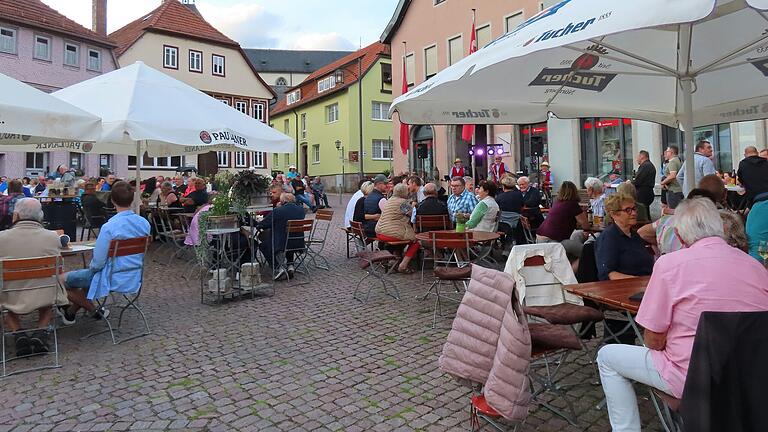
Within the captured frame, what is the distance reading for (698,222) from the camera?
7.86 feet

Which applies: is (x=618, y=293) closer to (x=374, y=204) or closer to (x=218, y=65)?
(x=374, y=204)

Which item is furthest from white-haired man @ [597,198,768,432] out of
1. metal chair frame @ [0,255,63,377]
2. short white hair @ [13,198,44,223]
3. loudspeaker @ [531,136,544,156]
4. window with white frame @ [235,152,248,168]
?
window with white frame @ [235,152,248,168]

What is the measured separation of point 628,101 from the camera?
5898 mm

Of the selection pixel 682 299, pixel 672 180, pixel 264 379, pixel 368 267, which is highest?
pixel 672 180

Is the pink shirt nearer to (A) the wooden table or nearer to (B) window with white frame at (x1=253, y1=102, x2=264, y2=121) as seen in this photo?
(A) the wooden table

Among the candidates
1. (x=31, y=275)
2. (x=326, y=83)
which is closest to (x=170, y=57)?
(x=326, y=83)

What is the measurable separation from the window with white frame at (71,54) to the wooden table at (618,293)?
30.5 m

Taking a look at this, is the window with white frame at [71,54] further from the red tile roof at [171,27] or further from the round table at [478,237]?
the round table at [478,237]

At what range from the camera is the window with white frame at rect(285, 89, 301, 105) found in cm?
4575

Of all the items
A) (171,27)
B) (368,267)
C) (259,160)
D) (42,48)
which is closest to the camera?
(368,267)

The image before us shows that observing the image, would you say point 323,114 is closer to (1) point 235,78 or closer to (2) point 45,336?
A: (1) point 235,78

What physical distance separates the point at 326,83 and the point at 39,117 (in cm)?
3688

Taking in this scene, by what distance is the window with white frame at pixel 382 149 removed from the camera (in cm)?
3788

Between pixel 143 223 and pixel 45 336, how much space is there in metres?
1.41
